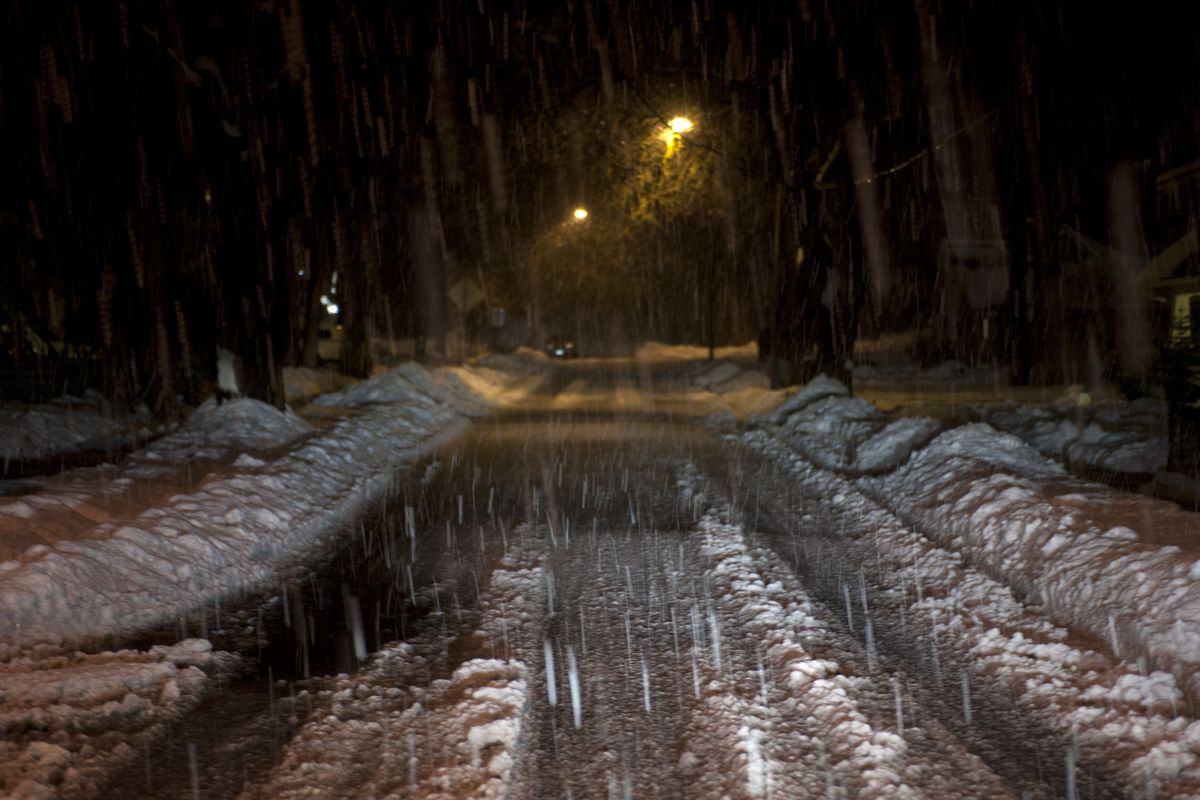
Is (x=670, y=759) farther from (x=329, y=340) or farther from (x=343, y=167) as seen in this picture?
(x=329, y=340)

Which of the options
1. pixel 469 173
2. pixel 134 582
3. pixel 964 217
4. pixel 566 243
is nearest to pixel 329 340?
pixel 566 243

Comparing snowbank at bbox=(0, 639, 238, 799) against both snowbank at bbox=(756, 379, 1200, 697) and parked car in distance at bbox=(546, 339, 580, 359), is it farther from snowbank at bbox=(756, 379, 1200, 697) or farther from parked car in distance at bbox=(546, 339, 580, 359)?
parked car in distance at bbox=(546, 339, 580, 359)

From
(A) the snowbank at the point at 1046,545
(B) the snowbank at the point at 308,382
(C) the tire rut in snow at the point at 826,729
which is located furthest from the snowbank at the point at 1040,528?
(B) the snowbank at the point at 308,382

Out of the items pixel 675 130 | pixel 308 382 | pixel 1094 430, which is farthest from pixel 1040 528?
pixel 308 382

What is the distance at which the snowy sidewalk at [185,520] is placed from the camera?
6.23m

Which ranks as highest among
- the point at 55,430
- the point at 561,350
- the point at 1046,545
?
the point at 561,350

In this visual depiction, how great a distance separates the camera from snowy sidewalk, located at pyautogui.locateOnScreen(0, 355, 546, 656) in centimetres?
623

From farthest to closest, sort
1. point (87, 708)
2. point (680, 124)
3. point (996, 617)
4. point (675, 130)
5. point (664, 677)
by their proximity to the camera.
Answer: point (675, 130), point (680, 124), point (996, 617), point (664, 677), point (87, 708)

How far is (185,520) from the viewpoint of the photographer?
26.3 feet

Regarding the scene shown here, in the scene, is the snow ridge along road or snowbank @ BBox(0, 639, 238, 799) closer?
snowbank @ BBox(0, 639, 238, 799)

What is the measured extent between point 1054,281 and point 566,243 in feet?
65.8

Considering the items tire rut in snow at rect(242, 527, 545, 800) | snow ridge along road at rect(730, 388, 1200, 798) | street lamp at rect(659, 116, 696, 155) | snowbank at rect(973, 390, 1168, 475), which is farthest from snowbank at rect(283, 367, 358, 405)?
tire rut in snow at rect(242, 527, 545, 800)

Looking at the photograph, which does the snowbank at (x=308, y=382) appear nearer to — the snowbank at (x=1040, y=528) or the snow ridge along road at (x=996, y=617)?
the snowbank at (x=1040, y=528)

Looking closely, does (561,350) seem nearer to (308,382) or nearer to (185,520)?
(308,382)
